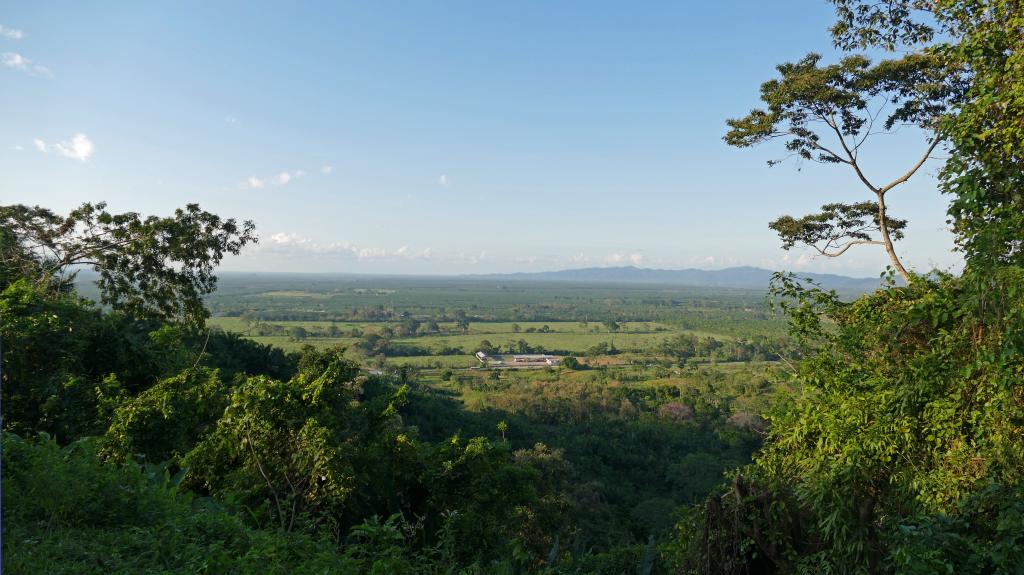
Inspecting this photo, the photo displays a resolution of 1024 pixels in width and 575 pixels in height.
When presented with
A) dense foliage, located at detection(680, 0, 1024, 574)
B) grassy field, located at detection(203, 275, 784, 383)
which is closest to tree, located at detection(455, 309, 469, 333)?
grassy field, located at detection(203, 275, 784, 383)

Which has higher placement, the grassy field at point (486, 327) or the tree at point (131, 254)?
the tree at point (131, 254)

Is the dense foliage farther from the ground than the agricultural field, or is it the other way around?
the dense foliage

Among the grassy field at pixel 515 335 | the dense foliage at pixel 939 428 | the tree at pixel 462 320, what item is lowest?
the grassy field at pixel 515 335

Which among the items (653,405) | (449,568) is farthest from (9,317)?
(653,405)

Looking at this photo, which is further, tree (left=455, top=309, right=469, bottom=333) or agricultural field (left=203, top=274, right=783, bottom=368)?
tree (left=455, top=309, right=469, bottom=333)

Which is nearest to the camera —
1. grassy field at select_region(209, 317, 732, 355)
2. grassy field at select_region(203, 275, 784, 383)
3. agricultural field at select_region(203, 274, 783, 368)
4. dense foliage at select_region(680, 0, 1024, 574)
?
→ dense foliage at select_region(680, 0, 1024, 574)

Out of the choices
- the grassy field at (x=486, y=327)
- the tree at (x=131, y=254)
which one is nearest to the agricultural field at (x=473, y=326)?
the grassy field at (x=486, y=327)

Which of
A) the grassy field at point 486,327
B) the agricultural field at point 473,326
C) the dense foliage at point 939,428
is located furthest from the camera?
the agricultural field at point 473,326

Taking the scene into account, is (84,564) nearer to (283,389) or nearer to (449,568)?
(449,568)

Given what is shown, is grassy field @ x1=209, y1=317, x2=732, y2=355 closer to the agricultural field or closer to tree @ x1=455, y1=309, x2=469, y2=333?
the agricultural field

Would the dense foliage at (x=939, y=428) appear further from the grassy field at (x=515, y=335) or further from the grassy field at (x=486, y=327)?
the grassy field at (x=515, y=335)

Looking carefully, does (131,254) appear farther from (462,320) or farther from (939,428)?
(462,320)

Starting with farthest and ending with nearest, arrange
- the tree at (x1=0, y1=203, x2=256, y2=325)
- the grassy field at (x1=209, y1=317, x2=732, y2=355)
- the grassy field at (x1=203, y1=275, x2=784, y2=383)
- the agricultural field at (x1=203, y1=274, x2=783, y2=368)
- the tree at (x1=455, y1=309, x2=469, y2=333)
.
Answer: the tree at (x1=455, y1=309, x2=469, y2=333) → the grassy field at (x1=209, y1=317, x2=732, y2=355) → the agricultural field at (x1=203, y1=274, x2=783, y2=368) → the grassy field at (x1=203, y1=275, x2=784, y2=383) → the tree at (x1=0, y1=203, x2=256, y2=325)

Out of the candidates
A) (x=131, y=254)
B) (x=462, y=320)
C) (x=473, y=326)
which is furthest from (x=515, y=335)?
(x=131, y=254)
